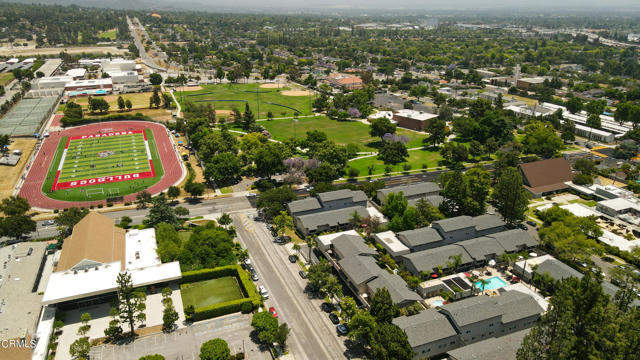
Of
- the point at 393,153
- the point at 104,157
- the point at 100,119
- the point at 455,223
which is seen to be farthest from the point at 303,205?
the point at 100,119

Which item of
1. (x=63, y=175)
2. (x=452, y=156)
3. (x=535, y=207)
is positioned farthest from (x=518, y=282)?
(x=63, y=175)

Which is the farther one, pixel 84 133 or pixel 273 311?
pixel 84 133

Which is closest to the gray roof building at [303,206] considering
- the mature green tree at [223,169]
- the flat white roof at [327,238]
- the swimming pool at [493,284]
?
the flat white roof at [327,238]

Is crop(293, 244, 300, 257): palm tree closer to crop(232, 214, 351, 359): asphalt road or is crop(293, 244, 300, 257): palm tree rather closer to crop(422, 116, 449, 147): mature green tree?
crop(232, 214, 351, 359): asphalt road

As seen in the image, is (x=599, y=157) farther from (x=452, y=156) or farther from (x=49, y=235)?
(x=49, y=235)

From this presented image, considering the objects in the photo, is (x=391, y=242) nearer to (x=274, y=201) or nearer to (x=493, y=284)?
(x=493, y=284)

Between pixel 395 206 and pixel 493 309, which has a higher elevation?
pixel 395 206

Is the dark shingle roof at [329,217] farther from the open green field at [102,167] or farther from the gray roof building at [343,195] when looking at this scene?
the open green field at [102,167]
